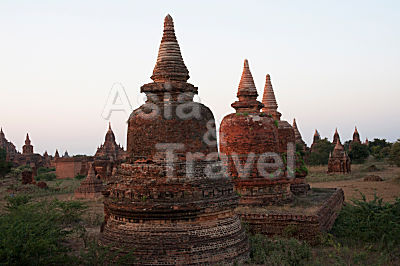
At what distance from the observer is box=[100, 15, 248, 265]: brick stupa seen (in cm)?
879

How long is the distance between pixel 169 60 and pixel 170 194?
12.8ft

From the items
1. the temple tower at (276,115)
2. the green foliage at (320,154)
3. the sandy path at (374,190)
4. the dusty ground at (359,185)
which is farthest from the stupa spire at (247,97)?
the green foliage at (320,154)

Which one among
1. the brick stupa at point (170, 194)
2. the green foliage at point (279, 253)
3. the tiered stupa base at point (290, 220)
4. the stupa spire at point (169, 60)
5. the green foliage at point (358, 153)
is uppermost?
the stupa spire at point (169, 60)

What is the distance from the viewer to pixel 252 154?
1569 cm

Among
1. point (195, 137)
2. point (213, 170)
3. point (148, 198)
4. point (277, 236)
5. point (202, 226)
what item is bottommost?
point (277, 236)

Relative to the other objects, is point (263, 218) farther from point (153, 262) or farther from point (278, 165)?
point (153, 262)

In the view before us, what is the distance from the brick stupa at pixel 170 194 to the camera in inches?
346

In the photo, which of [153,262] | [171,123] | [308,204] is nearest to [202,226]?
[153,262]

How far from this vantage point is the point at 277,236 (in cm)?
1346

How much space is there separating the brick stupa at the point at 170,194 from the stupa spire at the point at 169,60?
1.2 inches

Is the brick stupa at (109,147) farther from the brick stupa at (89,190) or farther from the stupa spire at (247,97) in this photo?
the stupa spire at (247,97)

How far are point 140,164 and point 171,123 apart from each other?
4.43 feet

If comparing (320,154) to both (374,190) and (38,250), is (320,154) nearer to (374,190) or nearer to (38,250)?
(374,190)

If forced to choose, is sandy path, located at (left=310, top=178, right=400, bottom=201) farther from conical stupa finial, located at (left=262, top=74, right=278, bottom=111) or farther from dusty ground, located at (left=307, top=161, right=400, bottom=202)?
conical stupa finial, located at (left=262, top=74, right=278, bottom=111)
